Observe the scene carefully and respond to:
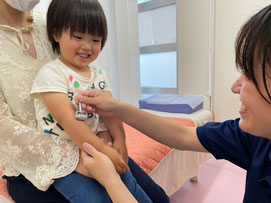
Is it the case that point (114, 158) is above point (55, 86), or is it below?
below

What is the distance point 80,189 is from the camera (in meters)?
0.57

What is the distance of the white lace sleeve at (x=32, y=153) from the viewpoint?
0.59 metres

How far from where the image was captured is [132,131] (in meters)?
1.51

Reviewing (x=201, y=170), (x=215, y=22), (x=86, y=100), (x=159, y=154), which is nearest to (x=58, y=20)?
(x=86, y=100)

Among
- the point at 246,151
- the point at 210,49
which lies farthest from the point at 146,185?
the point at 210,49

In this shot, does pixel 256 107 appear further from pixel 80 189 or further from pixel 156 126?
pixel 80 189

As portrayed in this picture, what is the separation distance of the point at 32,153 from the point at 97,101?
0.25 metres

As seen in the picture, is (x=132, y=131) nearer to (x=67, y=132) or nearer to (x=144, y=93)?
(x=67, y=132)

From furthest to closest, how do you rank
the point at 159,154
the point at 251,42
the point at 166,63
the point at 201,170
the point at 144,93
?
the point at 144,93
the point at 166,63
the point at 201,170
the point at 159,154
the point at 251,42

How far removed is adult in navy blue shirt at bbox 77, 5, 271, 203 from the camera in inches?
19.5

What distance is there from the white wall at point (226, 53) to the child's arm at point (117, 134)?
188 cm

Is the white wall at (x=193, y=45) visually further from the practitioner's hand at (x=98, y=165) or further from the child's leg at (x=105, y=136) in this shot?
the practitioner's hand at (x=98, y=165)

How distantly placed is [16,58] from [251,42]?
68 centimetres

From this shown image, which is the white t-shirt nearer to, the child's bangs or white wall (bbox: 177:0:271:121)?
the child's bangs
